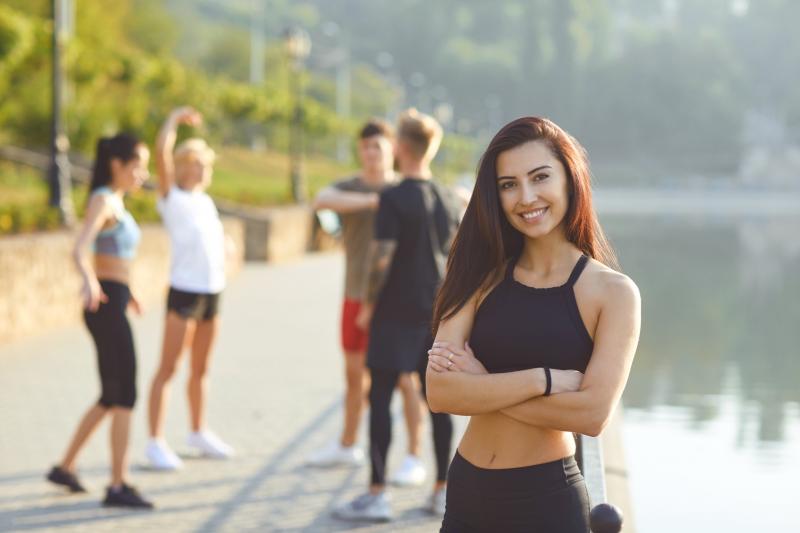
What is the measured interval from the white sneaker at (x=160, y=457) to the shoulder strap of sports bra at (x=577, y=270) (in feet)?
14.9

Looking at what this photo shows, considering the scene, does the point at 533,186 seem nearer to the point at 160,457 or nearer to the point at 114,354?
the point at 114,354

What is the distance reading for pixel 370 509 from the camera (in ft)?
20.5

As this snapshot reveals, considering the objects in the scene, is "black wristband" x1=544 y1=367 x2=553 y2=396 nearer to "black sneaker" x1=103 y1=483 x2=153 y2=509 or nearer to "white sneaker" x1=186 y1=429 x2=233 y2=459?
"black sneaker" x1=103 y1=483 x2=153 y2=509

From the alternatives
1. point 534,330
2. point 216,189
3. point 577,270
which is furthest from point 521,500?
point 216,189

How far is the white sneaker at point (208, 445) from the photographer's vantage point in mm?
7828

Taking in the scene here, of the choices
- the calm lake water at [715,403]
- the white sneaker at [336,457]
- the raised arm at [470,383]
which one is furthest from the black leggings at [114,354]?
the raised arm at [470,383]

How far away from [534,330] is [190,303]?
451 centimetres

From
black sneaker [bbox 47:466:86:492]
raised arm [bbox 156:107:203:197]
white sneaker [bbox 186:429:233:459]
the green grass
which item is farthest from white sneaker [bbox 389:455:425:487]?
the green grass

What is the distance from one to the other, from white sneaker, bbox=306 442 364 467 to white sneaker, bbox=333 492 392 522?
1.33m

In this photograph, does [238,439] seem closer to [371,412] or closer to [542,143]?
[371,412]

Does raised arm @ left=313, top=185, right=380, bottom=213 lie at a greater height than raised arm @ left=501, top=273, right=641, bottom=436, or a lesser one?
greater

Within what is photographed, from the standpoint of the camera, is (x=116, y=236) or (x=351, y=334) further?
(x=351, y=334)

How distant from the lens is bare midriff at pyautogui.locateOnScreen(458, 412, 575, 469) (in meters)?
3.31

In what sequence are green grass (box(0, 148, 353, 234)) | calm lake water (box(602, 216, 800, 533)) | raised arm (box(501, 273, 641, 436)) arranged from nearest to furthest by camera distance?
raised arm (box(501, 273, 641, 436)) → calm lake water (box(602, 216, 800, 533)) → green grass (box(0, 148, 353, 234))
